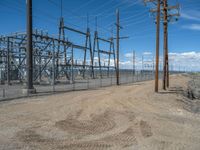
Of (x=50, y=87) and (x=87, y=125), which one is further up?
(x=50, y=87)

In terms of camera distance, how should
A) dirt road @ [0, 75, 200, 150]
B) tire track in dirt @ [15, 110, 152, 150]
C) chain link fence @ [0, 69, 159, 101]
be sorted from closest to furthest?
1. tire track in dirt @ [15, 110, 152, 150]
2. dirt road @ [0, 75, 200, 150]
3. chain link fence @ [0, 69, 159, 101]

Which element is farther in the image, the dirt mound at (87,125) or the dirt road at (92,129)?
the dirt mound at (87,125)

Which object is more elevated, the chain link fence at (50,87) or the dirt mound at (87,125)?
the chain link fence at (50,87)

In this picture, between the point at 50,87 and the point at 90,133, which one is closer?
the point at 90,133

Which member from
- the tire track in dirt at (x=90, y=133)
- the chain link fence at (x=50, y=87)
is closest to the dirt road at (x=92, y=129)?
the tire track in dirt at (x=90, y=133)

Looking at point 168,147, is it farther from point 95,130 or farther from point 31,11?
point 31,11

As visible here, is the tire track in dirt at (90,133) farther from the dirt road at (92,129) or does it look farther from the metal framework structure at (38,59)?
the metal framework structure at (38,59)

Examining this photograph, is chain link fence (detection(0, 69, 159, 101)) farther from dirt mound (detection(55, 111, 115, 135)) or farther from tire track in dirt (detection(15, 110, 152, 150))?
tire track in dirt (detection(15, 110, 152, 150))

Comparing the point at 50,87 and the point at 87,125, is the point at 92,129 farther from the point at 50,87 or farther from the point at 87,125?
the point at 50,87

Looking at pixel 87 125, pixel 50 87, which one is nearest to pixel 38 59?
pixel 50 87

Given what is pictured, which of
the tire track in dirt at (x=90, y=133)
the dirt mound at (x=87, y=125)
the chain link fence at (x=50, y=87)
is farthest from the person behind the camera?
the chain link fence at (x=50, y=87)

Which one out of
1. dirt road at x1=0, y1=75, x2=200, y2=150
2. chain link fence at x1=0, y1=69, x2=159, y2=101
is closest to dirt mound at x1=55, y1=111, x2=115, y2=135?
dirt road at x1=0, y1=75, x2=200, y2=150

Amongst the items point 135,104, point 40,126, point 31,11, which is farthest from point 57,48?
point 40,126

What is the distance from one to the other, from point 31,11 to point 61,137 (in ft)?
49.4
